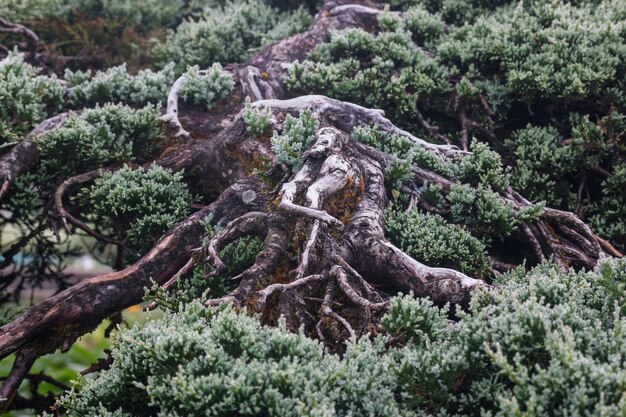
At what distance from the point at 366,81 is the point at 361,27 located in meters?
1.60

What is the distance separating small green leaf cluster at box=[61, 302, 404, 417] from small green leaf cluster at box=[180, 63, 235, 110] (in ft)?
12.6

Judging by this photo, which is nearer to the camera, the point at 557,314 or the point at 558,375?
the point at 558,375

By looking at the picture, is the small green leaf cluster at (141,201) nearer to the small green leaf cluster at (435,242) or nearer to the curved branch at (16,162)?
the curved branch at (16,162)

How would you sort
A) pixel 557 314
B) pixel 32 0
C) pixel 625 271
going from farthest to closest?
pixel 32 0
pixel 625 271
pixel 557 314

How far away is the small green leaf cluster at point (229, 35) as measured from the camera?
9.05 m

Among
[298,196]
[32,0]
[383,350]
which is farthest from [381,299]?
[32,0]

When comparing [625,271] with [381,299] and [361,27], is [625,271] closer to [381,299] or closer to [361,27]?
[381,299]

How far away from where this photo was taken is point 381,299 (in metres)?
5.01

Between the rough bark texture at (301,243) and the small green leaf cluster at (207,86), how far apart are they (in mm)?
854

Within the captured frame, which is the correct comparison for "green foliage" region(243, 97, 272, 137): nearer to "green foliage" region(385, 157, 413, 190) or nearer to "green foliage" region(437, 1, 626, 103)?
"green foliage" region(385, 157, 413, 190)

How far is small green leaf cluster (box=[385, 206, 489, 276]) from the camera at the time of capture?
17.9 ft

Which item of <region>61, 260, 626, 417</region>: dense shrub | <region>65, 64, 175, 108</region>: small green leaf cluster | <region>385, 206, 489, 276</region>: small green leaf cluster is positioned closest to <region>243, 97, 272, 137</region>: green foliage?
<region>385, 206, 489, 276</region>: small green leaf cluster

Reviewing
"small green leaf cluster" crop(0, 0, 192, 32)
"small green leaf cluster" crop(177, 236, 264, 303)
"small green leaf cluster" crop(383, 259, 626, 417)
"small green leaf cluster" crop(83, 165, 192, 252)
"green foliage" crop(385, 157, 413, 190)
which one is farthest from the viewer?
"small green leaf cluster" crop(0, 0, 192, 32)

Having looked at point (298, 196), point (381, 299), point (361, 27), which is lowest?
point (381, 299)
